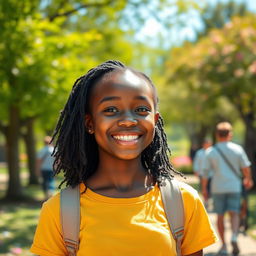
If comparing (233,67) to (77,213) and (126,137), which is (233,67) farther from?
(77,213)

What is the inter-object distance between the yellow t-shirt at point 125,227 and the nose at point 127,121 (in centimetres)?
32

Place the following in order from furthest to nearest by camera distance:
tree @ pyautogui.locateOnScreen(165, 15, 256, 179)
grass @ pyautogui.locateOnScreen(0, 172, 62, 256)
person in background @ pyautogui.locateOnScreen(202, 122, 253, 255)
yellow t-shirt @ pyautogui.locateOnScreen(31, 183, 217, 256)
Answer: tree @ pyautogui.locateOnScreen(165, 15, 256, 179)
grass @ pyautogui.locateOnScreen(0, 172, 62, 256)
person in background @ pyautogui.locateOnScreen(202, 122, 253, 255)
yellow t-shirt @ pyautogui.locateOnScreen(31, 183, 217, 256)

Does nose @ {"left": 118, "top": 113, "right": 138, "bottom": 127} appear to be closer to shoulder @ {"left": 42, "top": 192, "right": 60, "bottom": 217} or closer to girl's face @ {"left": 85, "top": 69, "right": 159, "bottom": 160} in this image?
girl's face @ {"left": 85, "top": 69, "right": 159, "bottom": 160}

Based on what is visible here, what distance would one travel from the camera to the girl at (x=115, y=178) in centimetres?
214

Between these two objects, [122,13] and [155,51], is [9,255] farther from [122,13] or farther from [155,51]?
[155,51]

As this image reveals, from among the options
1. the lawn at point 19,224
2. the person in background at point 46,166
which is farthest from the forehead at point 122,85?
Result: the person in background at point 46,166

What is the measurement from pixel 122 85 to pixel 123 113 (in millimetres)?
119

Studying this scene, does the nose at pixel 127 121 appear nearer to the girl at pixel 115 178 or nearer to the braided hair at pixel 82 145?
the girl at pixel 115 178

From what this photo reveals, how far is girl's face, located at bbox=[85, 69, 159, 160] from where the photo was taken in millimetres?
2191

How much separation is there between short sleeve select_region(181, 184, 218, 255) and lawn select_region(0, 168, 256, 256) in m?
5.06

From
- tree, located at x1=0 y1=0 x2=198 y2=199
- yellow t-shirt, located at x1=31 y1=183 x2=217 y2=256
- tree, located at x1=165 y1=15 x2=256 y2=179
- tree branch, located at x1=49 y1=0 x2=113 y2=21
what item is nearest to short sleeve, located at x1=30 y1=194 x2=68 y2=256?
yellow t-shirt, located at x1=31 y1=183 x2=217 y2=256

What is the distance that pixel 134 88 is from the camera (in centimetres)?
221

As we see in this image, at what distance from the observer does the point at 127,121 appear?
2176 mm

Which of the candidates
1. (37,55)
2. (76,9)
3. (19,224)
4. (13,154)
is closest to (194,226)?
(19,224)
